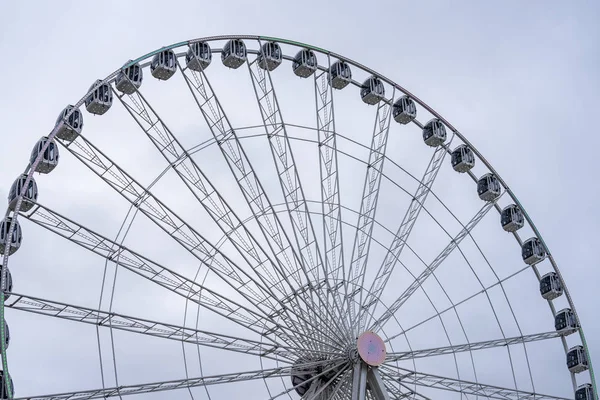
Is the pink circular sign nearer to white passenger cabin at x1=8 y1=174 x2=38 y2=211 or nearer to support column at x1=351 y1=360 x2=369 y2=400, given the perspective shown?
support column at x1=351 y1=360 x2=369 y2=400

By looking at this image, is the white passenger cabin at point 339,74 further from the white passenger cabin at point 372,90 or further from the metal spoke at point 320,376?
the metal spoke at point 320,376

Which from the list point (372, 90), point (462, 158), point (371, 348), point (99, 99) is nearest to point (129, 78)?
point (99, 99)

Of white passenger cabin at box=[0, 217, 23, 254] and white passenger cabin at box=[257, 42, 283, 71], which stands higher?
white passenger cabin at box=[257, 42, 283, 71]

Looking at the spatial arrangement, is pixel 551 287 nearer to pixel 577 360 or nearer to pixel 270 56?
pixel 577 360

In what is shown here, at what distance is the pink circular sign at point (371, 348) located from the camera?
38031 mm

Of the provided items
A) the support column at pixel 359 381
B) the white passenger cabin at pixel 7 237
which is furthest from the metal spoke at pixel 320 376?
the white passenger cabin at pixel 7 237

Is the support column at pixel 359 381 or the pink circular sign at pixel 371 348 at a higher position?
the pink circular sign at pixel 371 348

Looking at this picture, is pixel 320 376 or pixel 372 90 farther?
pixel 372 90

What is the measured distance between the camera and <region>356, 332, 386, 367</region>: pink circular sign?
38031 millimetres

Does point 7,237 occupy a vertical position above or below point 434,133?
below

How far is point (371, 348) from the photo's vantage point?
3834 centimetres

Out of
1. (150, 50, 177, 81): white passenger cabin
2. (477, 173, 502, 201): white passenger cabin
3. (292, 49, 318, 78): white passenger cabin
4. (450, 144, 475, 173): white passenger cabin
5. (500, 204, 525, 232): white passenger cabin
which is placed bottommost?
(500, 204, 525, 232): white passenger cabin

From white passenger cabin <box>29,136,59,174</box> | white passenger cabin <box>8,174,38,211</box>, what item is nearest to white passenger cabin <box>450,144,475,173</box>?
white passenger cabin <box>29,136,59,174</box>

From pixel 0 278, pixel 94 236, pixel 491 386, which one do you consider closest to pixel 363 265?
pixel 491 386
